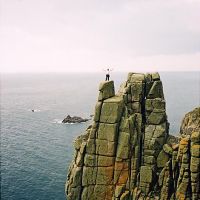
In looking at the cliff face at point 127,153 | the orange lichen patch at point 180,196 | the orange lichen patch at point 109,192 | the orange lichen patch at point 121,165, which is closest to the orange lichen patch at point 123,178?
the cliff face at point 127,153

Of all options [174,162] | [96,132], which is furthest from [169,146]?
[96,132]

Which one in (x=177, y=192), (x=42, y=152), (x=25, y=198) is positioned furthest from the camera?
(x=42, y=152)

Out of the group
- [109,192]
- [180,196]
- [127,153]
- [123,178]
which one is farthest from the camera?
[109,192]

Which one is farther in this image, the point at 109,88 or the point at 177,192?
the point at 109,88

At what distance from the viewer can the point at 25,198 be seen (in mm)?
91625

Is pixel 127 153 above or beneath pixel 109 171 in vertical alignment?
above

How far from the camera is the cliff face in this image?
49625 millimetres

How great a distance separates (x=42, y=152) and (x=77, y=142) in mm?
85972

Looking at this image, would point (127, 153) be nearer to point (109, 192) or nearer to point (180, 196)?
point (109, 192)

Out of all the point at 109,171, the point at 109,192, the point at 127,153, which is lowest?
the point at 109,192

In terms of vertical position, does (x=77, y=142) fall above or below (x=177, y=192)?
above

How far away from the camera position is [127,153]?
49.6 m

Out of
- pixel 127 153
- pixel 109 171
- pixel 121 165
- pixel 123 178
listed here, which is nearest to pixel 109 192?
pixel 123 178

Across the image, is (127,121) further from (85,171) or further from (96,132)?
(85,171)
